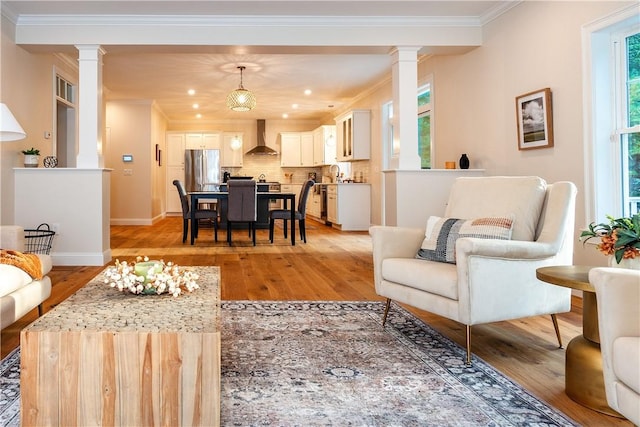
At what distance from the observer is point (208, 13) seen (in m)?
5.02

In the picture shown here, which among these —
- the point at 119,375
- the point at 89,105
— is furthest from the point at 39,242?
the point at 119,375

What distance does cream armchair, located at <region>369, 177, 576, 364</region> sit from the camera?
240cm

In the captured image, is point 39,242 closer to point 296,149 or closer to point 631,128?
point 631,128

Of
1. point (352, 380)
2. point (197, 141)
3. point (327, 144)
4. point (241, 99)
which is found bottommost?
point (352, 380)

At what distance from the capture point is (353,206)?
9211 millimetres

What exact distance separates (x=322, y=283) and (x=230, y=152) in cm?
916

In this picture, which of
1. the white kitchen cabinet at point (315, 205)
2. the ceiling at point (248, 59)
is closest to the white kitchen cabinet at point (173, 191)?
the ceiling at point (248, 59)

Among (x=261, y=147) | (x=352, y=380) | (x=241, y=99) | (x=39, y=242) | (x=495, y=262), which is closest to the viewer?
(x=352, y=380)

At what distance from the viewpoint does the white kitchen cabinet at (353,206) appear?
9180 millimetres

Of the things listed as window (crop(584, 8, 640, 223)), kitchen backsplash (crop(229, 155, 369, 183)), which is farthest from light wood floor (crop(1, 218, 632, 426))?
kitchen backsplash (crop(229, 155, 369, 183))

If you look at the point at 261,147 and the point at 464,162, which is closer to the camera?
the point at 464,162

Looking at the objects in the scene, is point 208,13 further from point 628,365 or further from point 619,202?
point 628,365

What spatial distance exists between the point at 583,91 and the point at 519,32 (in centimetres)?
114

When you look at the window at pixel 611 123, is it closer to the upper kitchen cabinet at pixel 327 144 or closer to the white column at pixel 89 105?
the white column at pixel 89 105
